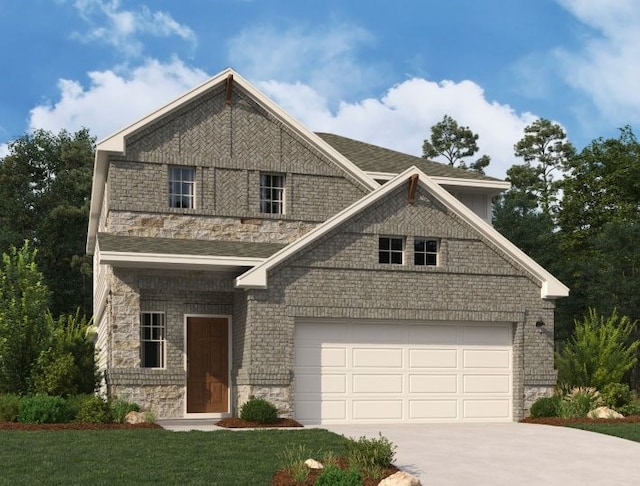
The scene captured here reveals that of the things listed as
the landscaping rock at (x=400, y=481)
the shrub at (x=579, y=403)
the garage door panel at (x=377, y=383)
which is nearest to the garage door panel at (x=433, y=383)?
the garage door panel at (x=377, y=383)

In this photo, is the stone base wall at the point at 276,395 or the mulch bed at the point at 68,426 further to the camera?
the stone base wall at the point at 276,395

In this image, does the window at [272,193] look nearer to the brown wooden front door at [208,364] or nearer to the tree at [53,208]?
the brown wooden front door at [208,364]

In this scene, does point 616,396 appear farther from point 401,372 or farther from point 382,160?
point 382,160

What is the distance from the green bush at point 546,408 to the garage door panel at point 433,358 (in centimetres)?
229

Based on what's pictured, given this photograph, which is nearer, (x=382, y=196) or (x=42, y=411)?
(x=42, y=411)

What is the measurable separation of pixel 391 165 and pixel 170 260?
941cm

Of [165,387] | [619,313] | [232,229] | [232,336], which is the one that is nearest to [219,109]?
[232,229]

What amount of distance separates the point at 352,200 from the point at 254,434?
384 inches

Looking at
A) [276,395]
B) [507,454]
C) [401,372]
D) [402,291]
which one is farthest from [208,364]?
[507,454]

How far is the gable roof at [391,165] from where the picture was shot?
27555 mm

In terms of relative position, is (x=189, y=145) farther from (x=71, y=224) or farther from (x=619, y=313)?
(x=71, y=224)

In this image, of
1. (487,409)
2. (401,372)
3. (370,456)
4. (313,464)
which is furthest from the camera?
(487,409)

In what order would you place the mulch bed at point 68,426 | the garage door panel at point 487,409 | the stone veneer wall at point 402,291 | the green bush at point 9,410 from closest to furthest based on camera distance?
the mulch bed at point 68,426, the green bush at point 9,410, the stone veneer wall at point 402,291, the garage door panel at point 487,409

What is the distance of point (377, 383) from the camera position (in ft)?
73.0
